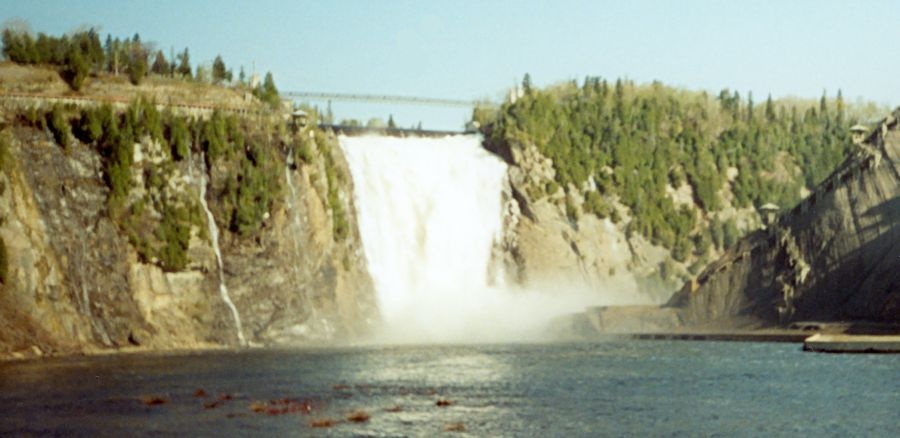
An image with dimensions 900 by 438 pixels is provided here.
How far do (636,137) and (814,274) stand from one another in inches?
2074

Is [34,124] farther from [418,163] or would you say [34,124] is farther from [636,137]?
[636,137]

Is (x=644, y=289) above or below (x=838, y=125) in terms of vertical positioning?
below

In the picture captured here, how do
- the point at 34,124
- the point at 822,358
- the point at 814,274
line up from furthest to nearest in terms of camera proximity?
1. the point at 814,274
2. the point at 34,124
3. the point at 822,358

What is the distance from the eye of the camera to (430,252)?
123875 millimetres

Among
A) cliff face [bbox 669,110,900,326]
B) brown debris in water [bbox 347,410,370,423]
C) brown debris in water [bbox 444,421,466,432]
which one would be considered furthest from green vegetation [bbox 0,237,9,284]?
cliff face [bbox 669,110,900,326]

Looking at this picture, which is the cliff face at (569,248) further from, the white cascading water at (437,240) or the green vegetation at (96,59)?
the green vegetation at (96,59)

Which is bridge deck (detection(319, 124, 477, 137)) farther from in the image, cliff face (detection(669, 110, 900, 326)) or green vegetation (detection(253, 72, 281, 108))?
cliff face (detection(669, 110, 900, 326))

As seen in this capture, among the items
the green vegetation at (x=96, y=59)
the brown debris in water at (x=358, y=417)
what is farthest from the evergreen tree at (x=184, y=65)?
the brown debris in water at (x=358, y=417)

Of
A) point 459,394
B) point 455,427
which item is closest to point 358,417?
point 455,427

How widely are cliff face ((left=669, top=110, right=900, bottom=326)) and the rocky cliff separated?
0.22 feet

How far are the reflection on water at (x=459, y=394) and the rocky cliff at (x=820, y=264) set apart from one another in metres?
13.2

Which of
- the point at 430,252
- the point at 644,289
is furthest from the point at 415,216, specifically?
the point at 644,289

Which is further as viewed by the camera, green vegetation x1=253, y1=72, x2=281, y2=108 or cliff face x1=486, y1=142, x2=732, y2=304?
cliff face x1=486, y1=142, x2=732, y2=304

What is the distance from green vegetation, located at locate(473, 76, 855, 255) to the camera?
144750mm
